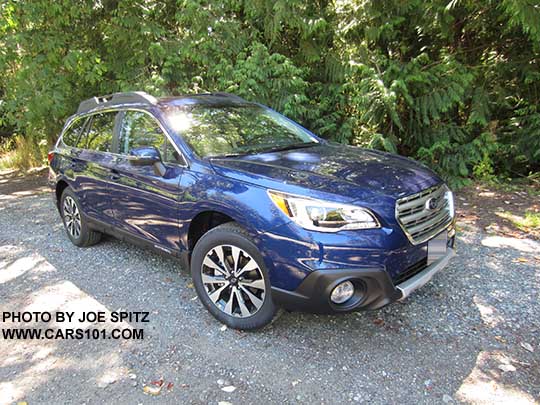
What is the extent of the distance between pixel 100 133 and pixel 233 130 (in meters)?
1.56

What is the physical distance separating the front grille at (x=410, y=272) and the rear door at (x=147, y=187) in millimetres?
1739

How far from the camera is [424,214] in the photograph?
2.84 metres

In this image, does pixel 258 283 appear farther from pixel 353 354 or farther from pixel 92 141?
pixel 92 141

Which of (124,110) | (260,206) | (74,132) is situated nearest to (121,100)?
(124,110)

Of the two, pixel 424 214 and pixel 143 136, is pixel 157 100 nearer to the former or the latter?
pixel 143 136

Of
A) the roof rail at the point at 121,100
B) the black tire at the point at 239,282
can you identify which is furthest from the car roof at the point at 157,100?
the black tire at the point at 239,282

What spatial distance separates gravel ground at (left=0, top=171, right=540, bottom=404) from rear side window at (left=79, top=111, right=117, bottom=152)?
131 centimetres

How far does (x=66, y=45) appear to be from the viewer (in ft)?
24.2

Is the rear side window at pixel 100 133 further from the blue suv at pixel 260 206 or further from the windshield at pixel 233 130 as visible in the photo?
the windshield at pixel 233 130

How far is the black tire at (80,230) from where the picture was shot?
4.59 m

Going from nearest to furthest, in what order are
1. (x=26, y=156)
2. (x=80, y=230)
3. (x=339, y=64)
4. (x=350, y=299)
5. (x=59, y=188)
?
(x=350, y=299), (x=80, y=230), (x=59, y=188), (x=339, y=64), (x=26, y=156)

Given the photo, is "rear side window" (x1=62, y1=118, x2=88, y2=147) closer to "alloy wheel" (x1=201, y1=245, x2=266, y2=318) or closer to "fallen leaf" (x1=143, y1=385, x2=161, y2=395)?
"alloy wheel" (x1=201, y1=245, x2=266, y2=318)

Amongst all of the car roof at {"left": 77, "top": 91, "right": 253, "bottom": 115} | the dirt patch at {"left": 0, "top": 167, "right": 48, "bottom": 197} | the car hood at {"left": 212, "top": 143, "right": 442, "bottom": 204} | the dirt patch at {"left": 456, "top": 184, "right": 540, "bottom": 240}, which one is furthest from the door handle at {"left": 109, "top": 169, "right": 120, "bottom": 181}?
the dirt patch at {"left": 0, "top": 167, "right": 48, "bottom": 197}

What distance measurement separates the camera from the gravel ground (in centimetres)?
245
